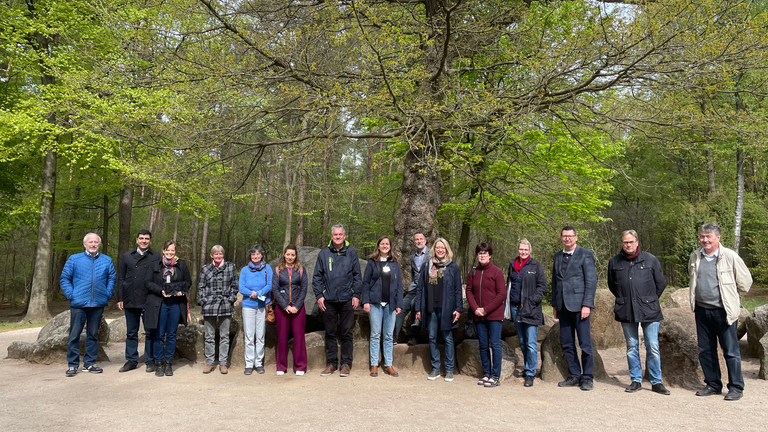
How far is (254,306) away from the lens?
6.36 meters

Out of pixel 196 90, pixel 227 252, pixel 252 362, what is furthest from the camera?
pixel 227 252

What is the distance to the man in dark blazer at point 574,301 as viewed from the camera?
5613 mm

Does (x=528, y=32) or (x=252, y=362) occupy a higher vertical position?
(x=528, y=32)

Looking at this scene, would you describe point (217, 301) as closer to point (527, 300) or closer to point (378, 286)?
point (378, 286)

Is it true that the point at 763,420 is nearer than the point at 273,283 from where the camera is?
Yes

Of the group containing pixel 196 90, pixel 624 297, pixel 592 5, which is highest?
pixel 592 5

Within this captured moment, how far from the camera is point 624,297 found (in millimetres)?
5500

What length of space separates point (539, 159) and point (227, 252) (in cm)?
2774

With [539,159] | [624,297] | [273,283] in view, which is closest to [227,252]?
[539,159]

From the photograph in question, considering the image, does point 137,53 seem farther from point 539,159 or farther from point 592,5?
point 539,159

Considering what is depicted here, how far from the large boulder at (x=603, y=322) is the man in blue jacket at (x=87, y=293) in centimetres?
780

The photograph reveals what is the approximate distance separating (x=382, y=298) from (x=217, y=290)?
233cm

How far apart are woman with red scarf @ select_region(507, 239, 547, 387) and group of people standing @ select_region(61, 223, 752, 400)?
14 mm

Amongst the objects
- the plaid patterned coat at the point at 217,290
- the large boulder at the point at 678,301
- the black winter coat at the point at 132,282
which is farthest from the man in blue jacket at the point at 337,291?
the large boulder at the point at 678,301
